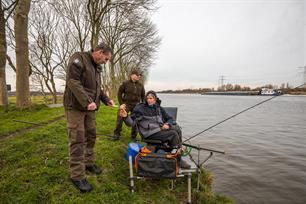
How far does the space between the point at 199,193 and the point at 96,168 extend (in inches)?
78.9

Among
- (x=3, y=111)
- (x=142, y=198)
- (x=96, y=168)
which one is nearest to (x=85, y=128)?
(x=96, y=168)

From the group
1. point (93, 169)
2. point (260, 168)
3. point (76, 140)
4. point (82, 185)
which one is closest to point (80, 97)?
point (76, 140)

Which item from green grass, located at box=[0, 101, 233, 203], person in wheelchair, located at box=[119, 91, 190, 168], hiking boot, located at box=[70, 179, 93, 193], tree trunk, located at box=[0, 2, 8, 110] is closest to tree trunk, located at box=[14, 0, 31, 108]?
tree trunk, located at box=[0, 2, 8, 110]

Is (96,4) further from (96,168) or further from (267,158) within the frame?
(267,158)

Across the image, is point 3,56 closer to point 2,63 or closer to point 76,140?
point 2,63

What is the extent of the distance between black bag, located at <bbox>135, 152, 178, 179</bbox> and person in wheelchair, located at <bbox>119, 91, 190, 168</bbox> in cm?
68

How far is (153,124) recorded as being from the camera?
161 inches

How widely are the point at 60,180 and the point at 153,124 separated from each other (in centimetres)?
197

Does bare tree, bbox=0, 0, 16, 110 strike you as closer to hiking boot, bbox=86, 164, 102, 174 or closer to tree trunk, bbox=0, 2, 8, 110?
tree trunk, bbox=0, 2, 8, 110

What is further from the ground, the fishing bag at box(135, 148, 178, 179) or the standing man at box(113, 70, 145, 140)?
the standing man at box(113, 70, 145, 140)

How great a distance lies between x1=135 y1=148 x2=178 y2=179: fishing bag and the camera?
10.4 feet

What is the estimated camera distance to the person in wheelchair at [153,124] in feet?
13.1

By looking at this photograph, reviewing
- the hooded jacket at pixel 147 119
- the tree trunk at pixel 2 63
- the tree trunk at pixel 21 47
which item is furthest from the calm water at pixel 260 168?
the tree trunk at pixel 2 63

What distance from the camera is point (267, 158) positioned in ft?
20.2
